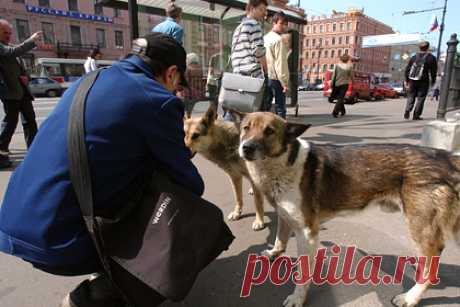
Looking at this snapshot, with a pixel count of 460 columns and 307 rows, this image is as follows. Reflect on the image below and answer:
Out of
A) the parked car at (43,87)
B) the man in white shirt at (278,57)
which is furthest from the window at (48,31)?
the man in white shirt at (278,57)

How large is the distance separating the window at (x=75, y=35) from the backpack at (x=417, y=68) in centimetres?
4154

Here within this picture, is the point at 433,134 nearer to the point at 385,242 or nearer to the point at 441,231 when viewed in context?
the point at 385,242

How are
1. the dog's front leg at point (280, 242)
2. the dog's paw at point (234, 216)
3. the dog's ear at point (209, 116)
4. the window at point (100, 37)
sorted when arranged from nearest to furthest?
the dog's front leg at point (280, 242) → the dog's ear at point (209, 116) → the dog's paw at point (234, 216) → the window at point (100, 37)

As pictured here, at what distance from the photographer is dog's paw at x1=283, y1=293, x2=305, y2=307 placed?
2104 millimetres

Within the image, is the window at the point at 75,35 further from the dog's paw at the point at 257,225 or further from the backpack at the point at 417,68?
the dog's paw at the point at 257,225

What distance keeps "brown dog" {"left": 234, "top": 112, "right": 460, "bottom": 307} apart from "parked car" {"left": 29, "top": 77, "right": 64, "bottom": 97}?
80.3 feet

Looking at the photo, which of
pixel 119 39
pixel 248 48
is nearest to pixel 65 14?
pixel 119 39

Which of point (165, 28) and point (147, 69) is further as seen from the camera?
point (165, 28)

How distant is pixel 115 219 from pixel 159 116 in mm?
660

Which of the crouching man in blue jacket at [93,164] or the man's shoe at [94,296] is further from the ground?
the crouching man in blue jacket at [93,164]

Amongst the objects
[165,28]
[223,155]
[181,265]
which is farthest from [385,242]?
[165,28]

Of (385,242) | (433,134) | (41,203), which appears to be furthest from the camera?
(433,134)

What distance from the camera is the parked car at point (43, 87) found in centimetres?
2168

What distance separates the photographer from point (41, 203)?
5.06 ft
